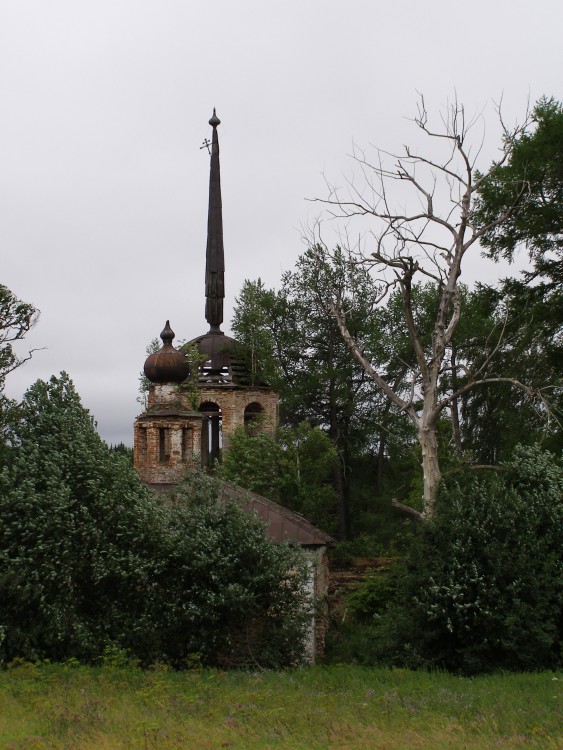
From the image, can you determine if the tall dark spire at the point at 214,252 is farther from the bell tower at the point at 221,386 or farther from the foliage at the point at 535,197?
the foliage at the point at 535,197

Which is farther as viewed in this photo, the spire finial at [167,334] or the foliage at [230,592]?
the spire finial at [167,334]

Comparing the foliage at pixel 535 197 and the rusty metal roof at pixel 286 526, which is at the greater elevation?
the foliage at pixel 535 197

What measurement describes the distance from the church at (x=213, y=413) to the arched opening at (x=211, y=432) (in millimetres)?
34

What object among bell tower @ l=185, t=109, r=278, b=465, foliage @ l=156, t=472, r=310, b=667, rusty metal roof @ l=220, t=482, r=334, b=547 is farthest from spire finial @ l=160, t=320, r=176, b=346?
foliage @ l=156, t=472, r=310, b=667

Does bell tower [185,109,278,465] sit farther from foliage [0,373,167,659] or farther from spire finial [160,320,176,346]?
foliage [0,373,167,659]

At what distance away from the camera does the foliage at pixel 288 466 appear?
95.0 ft

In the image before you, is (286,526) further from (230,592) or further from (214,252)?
(214,252)

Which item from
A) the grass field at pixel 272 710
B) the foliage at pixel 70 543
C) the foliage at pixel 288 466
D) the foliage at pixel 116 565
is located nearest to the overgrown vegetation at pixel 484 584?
the grass field at pixel 272 710

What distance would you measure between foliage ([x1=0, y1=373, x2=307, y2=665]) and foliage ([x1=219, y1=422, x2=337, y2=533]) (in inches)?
467

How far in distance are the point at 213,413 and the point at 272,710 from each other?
2184 cm

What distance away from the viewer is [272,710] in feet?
36.2

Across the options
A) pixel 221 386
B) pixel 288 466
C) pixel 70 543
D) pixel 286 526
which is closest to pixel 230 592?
pixel 70 543

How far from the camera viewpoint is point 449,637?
15.8m

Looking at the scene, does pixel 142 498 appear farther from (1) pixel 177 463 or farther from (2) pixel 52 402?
(1) pixel 177 463
